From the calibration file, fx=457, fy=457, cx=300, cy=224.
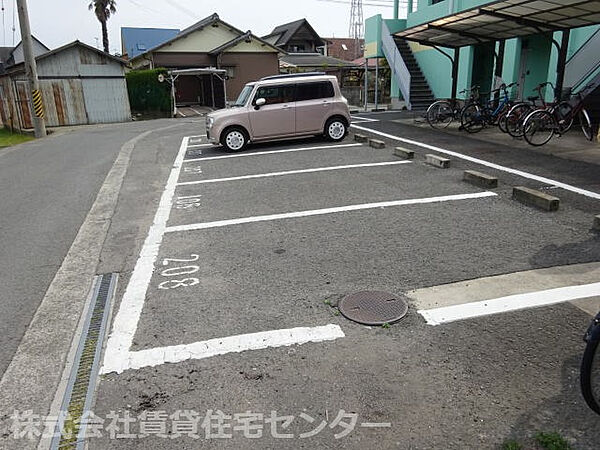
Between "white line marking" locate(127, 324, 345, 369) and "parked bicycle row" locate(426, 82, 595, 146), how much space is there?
357 inches

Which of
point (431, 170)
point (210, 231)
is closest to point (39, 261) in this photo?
point (210, 231)

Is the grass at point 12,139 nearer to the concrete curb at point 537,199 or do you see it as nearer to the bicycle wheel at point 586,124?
the concrete curb at point 537,199

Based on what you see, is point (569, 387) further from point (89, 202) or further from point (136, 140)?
point (136, 140)

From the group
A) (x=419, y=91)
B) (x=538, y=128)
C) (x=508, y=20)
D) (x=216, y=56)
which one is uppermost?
(x=216, y=56)

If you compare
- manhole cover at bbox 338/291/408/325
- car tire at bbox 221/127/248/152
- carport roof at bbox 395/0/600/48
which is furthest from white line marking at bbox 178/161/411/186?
manhole cover at bbox 338/291/408/325

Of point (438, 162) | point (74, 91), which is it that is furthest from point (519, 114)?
point (74, 91)

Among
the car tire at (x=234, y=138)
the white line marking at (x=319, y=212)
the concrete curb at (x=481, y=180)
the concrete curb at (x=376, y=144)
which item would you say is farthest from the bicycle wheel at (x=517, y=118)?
the car tire at (x=234, y=138)

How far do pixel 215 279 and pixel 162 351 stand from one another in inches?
46.8

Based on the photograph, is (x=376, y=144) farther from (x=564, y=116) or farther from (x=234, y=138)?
(x=564, y=116)

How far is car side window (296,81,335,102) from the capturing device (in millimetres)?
11938

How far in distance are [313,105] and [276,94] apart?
1039 mm

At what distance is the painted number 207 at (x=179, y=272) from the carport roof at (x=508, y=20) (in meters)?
9.77

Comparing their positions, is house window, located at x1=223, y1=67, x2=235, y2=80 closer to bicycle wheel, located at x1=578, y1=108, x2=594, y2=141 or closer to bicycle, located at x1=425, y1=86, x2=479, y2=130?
bicycle, located at x1=425, y1=86, x2=479, y2=130

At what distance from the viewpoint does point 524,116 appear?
11438mm
